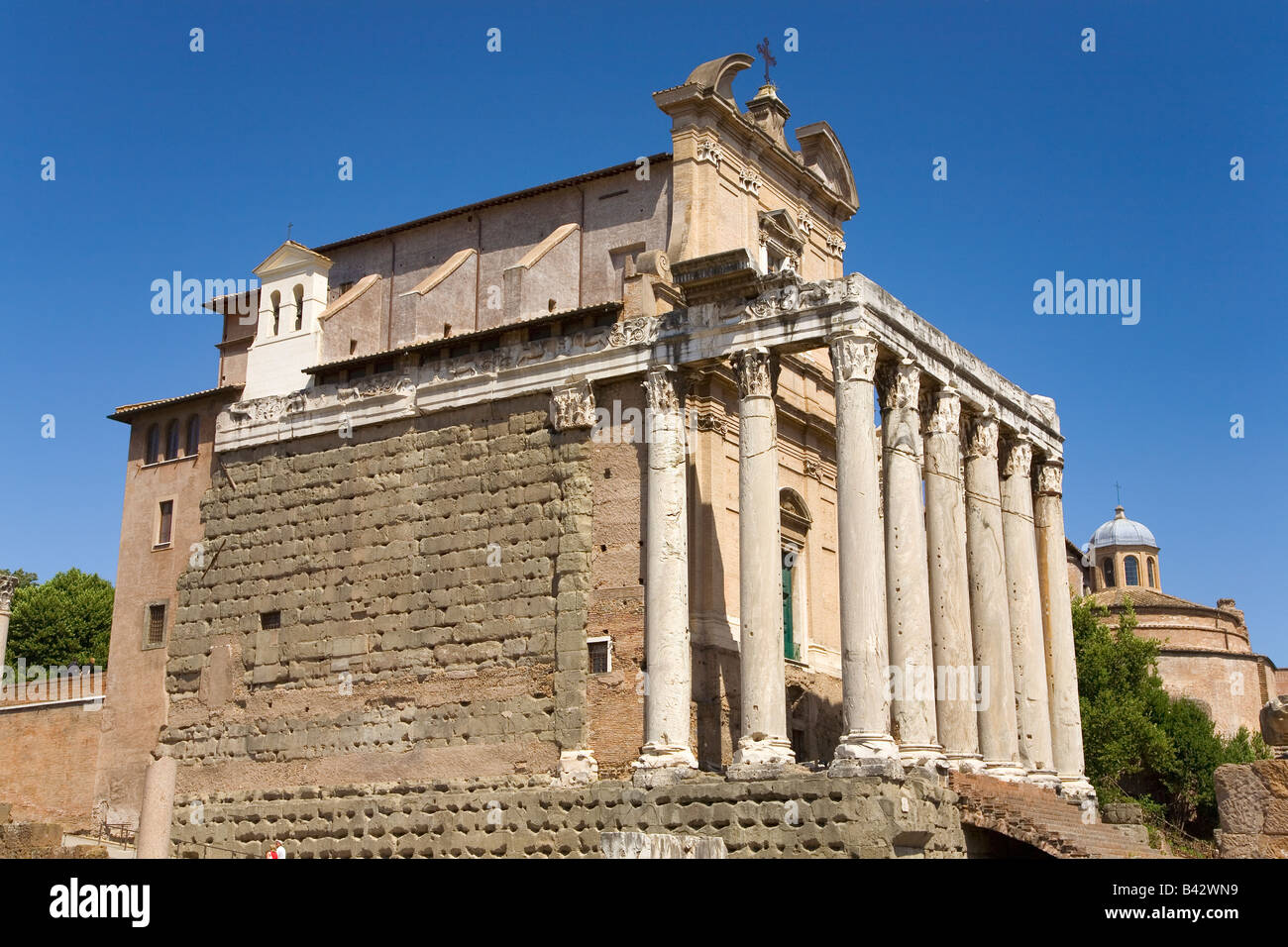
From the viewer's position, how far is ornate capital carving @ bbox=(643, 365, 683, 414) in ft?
79.0

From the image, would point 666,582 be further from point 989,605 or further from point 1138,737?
point 1138,737

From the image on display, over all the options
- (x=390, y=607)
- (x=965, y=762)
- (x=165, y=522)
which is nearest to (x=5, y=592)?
(x=165, y=522)

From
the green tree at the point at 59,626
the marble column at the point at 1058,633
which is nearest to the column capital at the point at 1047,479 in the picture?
the marble column at the point at 1058,633

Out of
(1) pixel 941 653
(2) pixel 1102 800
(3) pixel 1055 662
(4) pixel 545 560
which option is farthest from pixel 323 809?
(2) pixel 1102 800

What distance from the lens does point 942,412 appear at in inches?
1011

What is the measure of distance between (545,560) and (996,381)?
9.52 m

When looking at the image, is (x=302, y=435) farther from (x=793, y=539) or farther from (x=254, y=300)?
(x=793, y=539)

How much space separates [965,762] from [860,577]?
13.6 ft

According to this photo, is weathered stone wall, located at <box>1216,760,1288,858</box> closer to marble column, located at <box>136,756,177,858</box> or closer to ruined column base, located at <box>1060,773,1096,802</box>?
ruined column base, located at <box>1060,773,1096,802</box>

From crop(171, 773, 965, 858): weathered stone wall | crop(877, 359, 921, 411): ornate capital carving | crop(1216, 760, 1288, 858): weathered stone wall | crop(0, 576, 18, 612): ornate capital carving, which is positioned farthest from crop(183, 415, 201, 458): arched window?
crop(1216, 760, 1288, 858): weathered stone wall

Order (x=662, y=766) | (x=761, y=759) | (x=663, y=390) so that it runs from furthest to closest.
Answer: (x=663, y=390) → (x=662, y=766) → (x=761, y=759)

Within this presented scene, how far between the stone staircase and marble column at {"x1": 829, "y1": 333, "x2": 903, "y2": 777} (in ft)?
6.44
